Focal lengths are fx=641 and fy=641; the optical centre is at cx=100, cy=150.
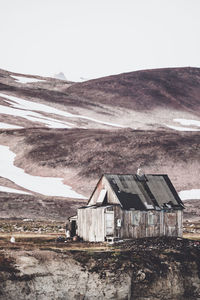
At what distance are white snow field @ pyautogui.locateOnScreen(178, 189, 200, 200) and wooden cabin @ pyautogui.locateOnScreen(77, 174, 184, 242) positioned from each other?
152 feet

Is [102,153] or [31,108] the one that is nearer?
[102,153]

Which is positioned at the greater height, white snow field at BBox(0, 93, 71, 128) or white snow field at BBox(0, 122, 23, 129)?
white snow field at BBox(0, 93, 71, 128)

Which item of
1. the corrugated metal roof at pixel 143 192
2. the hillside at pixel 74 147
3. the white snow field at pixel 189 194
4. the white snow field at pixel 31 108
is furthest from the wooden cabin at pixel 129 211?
the white snow field at pixel 31 108

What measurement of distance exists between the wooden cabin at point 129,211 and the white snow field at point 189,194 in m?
46.4

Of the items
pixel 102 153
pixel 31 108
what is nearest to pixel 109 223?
pixel 102 153

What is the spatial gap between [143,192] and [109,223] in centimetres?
561

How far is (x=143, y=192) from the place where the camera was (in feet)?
192

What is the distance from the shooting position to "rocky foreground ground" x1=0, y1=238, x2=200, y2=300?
3860cm

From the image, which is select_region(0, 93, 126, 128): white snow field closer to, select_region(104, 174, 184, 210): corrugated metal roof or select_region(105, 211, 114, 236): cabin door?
select_region(104, 174, 184, 210): corrugated metal roof

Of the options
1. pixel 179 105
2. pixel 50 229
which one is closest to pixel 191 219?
pixel 50 229

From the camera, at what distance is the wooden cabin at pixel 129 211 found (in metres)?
54.8

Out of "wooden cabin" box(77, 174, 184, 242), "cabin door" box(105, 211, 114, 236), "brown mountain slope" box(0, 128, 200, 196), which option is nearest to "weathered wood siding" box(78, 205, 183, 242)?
"wooden cabin" box(77, 174, 184, 242)

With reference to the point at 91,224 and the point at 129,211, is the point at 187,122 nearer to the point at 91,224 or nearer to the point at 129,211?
the point at 129,211

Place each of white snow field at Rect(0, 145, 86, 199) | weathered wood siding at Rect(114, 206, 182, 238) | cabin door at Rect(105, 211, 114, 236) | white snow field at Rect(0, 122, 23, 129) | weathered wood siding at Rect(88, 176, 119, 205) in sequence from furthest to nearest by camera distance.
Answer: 1. white snow field at Rect(0, 122, 23, 129)
2. white snow field at Rect(0, 145, 86, 199)
3. weathered wood siding at Rect(88, 176, 119, 205)
4. weathered wood siding at Rect(114, 206, 182, 238)
5. cabin door at Rect(105, 211, 114, 236)
